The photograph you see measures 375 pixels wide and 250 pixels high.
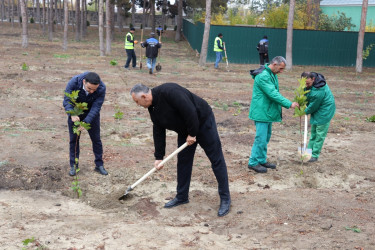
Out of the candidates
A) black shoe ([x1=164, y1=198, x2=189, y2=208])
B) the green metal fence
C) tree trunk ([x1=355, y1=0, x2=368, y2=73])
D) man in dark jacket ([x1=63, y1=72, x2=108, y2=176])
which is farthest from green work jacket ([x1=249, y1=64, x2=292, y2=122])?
the green metal fence

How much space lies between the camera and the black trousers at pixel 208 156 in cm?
510

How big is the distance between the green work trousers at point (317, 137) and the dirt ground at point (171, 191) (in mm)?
246

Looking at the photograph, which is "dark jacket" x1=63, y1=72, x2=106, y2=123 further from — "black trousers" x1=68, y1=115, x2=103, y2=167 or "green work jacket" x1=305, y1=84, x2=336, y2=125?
"green work jacket" x1=305, y1=84, x2=336, y2=125

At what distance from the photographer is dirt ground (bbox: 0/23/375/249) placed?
4.70 meters

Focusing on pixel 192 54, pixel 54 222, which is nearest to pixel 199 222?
pixel 54 222

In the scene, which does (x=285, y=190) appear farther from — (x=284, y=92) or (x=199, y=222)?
(x=284, y=92)

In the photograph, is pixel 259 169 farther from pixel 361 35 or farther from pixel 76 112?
pixel 361 35

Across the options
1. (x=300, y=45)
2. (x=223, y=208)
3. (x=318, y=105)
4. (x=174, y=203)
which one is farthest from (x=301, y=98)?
(x=300, y=45)

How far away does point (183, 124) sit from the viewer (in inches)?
193

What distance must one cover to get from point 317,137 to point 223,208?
2761mm

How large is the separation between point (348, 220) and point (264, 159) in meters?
2.03

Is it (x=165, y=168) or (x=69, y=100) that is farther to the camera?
(x=165, y=168)

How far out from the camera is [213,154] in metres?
5.23

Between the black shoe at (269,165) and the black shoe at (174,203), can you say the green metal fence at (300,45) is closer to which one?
the black shoe at (269,165)
